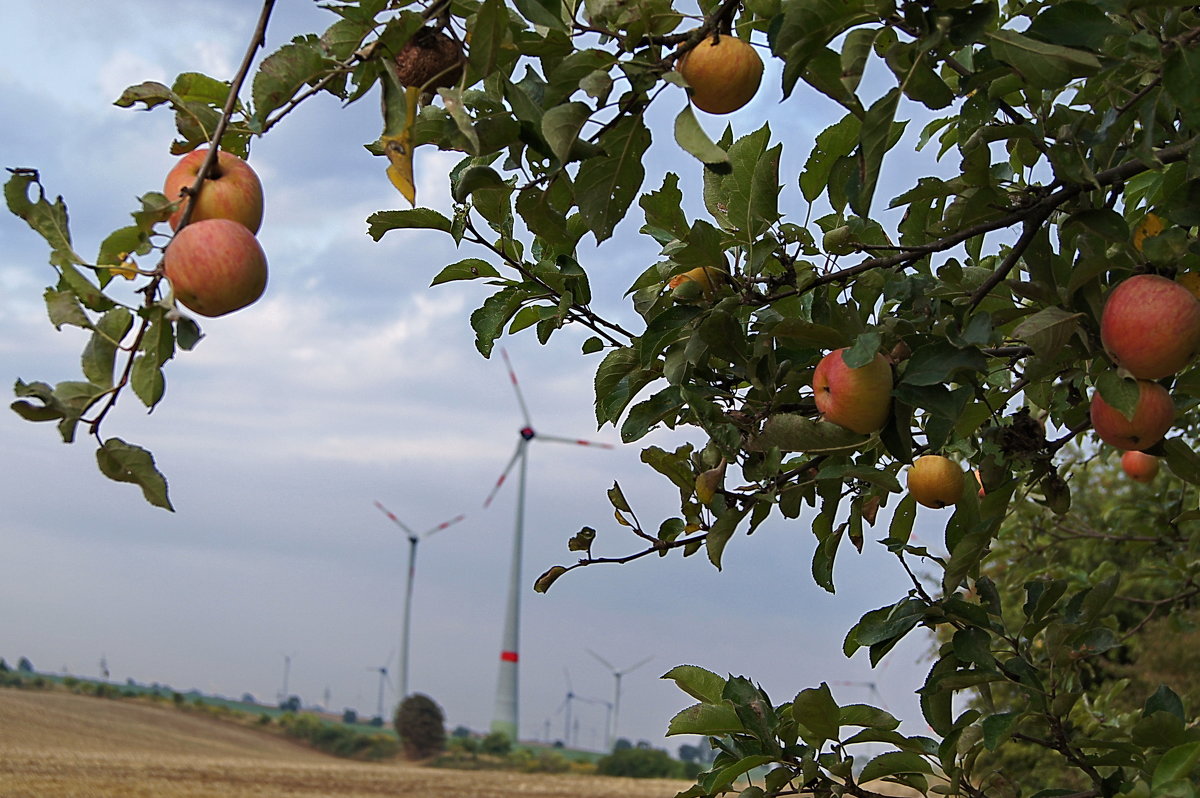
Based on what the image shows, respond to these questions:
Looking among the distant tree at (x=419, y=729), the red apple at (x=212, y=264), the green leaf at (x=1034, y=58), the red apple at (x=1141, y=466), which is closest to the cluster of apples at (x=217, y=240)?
the red apple at (x=212, y=264)

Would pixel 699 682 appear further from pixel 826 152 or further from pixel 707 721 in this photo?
pixel 826 152

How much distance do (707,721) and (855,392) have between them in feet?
3.32

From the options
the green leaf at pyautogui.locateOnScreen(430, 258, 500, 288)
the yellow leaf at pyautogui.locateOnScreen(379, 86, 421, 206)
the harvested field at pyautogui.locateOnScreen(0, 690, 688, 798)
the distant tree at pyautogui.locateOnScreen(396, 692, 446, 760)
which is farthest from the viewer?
the distant tree at pyautogui.locateOnScreen(396, 692, 446, 760)

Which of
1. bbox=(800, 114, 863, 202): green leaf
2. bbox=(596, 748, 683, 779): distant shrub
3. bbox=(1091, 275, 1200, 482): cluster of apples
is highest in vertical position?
bbox=(800, 114, 863, 202): green leaf

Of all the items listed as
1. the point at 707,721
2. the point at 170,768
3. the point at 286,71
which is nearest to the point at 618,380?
the point at 707,721

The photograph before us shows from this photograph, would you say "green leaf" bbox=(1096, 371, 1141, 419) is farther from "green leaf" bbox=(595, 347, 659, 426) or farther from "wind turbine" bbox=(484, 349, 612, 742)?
"wind turbine" bbox=(484, 349, 612, 742)

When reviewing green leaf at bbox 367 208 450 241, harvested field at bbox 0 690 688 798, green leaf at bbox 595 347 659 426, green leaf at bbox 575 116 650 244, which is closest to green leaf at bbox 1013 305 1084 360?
green leaf at bbox 575 116 650 244

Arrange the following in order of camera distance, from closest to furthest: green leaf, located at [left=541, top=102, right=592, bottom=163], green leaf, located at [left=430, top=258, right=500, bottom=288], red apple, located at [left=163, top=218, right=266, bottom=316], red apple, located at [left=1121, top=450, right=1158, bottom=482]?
1. red apple, located at [left=163, top=218, right=266, bottom=316]
2. green leaf, located at [left=541, top=102, right=592, bottom=163]
3. green leaf, located at [left=430, top=258, right=500, bottom=288]
4. red apple, located at [left=1121, top=450, right=1158, bottom=482]

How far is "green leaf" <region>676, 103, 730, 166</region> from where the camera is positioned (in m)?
1.90

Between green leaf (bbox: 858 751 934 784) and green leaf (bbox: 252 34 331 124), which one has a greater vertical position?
green leaf (bbox: 252 34 331 124)

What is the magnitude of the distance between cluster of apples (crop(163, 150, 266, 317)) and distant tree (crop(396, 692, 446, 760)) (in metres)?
40.9

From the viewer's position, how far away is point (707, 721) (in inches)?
105

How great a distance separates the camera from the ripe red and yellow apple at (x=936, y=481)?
2.70 meters

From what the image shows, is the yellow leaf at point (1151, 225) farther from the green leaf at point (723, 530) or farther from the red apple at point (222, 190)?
the red apple at point (222, 190)
